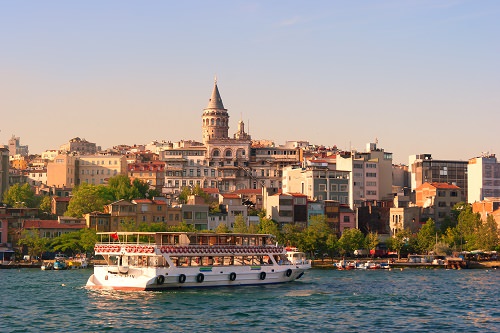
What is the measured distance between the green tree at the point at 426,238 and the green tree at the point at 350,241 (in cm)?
696

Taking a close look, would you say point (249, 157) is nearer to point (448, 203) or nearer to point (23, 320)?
point (448, 203)

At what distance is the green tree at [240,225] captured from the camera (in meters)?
115

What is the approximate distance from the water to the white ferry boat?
1.11m

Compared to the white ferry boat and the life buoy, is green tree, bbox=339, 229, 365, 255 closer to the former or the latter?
the white ferry boat

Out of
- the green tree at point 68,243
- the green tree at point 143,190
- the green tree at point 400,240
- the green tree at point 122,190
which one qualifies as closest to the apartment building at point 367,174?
the green tree at point 400,240

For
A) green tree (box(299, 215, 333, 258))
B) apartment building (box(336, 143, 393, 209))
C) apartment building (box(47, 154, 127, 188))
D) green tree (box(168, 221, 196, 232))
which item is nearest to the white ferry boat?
green tree (box(299, 215, 333, 258))

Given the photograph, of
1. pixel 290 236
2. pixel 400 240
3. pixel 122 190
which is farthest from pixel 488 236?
pixel 122 190

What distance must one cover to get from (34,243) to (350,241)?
36.1 meters

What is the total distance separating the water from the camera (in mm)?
49875

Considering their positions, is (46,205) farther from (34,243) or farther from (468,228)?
(468,228)

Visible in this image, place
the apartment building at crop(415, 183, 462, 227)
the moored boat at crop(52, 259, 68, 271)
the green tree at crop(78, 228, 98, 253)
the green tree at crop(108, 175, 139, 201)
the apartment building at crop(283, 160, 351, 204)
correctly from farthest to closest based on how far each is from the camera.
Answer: the green tree at crop(108, 175, 139, 201) → the apartment building at crop(283, 160, 351, 204) → the apartment building at crop(415, 183, 462, 227) → the green tree at crop(78, 228, 98, 253) → the moored boat at crop(52, 259, 68, 271)

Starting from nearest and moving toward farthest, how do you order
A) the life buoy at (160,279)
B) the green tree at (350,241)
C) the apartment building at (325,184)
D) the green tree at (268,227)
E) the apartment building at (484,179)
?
the life buoy at (160,279)
the green tree at (268,227)
the green tree at (350,241)
the apartment building at (325,184)
the apartment building at (484,179)

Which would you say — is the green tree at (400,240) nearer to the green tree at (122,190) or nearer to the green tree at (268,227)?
the green tree at (268,227)

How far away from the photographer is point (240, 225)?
117 metres
